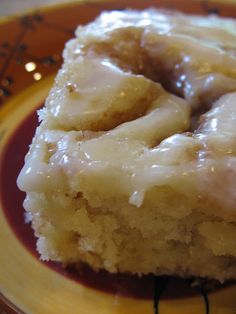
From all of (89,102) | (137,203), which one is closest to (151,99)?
(89,102)

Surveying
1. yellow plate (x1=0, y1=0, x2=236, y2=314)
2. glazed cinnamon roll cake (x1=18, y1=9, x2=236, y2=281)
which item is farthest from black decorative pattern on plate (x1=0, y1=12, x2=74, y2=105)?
glazed cinnamon roll cake (x1=18, y1=9, x2=236, y2=281)

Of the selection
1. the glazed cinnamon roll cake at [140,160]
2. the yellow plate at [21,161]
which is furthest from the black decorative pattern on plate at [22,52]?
the glazed cinnamon roll cake at [140,160]

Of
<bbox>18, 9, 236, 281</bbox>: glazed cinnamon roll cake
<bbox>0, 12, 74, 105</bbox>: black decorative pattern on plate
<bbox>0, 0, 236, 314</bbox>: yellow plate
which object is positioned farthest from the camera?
<bbox>0, 12, 74, 105</bbox>: black decorative pattern on plate

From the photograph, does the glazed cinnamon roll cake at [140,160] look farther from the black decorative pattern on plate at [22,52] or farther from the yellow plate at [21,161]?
Result: the black decorative pattern on plate at [22,52]

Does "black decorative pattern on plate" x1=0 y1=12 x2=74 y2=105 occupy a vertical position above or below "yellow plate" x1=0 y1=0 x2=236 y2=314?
above

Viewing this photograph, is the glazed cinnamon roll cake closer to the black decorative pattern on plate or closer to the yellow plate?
the yellow plate
